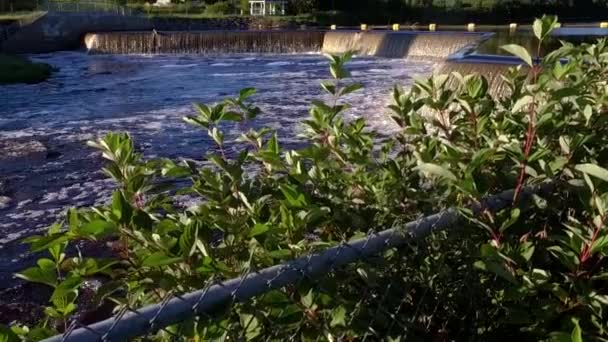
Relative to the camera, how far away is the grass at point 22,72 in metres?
20.1

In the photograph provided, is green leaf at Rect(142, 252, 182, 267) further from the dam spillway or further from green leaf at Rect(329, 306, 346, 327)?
the dam spillway

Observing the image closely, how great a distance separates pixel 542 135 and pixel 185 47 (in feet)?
85.9

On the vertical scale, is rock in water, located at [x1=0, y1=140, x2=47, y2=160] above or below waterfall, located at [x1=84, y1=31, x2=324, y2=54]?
below

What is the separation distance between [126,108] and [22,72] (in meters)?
7.49

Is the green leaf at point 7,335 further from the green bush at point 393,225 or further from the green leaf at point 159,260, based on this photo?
the green leaf at point 159,260

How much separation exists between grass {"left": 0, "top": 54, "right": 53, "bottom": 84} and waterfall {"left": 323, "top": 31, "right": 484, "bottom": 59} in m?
8.83

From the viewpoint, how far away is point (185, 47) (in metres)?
27.2

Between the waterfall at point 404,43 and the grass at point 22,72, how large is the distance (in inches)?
348

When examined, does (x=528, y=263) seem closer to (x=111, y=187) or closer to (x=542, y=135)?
(x=542, y=135)

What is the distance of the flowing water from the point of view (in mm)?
8506

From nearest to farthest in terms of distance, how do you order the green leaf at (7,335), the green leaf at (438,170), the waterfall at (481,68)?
the green leaf at (7,335) → the green leaf at (438,170) → the waterfall at (481,68)

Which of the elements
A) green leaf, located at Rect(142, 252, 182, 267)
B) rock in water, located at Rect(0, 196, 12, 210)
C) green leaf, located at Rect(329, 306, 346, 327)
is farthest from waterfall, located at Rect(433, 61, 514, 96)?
green leaf, located at Rect(142, 252, 182, 267)

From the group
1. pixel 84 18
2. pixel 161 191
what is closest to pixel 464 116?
pixel 161 191

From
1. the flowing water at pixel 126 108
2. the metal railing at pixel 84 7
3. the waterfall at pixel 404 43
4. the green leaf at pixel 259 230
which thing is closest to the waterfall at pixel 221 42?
the flowing water at pixel 126 108
